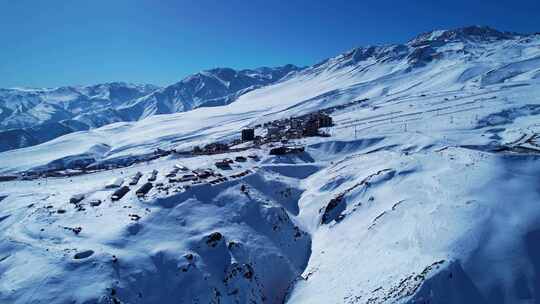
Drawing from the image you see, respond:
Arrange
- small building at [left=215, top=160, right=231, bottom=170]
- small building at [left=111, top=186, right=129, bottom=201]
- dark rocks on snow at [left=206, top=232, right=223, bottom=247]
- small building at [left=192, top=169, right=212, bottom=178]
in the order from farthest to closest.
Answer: small building at [left=215, top=160, right=231, bottom=170] → small building at [left=192, top=169, right=212, bottom=178] → small building at [left=111, top=186, right=129, bottom=201] → dark rocks on snow at [left=206, top=232, right=223, bottom=247]

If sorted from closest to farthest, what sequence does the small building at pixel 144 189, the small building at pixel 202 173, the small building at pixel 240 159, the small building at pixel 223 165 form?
the small building at pixel 144 189
the small building at pixel 202 173
the small building at pixel 223 165
the small building at pixel 240 159

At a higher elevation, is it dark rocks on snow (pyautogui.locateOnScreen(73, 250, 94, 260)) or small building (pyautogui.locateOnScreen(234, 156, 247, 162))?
small building (pyautogui.locateOnScreen(234, 156, 247, 162))

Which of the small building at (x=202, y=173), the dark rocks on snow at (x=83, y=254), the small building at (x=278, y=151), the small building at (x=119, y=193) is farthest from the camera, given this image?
→ the small building at (x=278, y=151)

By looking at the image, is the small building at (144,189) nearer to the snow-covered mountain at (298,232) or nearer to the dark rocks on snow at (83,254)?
the snow-covered mountain at (298,232)

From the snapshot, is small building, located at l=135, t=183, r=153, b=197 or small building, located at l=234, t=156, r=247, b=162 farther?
small building, located at l=234, t=156, r=247, b=162

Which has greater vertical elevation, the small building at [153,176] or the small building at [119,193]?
the small building at [153,176]

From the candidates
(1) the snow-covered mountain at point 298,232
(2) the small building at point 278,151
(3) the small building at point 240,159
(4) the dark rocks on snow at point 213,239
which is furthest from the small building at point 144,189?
(2) the small building at point 278,151

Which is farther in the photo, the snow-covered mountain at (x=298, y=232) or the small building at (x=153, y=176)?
the small building at (x=153, y=176)

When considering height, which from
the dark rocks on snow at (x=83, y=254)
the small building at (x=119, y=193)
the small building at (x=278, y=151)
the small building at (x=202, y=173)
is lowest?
the dark rocks on snow at (x=83, y=254)

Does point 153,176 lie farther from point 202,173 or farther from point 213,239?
point 213,239

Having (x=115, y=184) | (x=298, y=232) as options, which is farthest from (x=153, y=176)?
(x=298, y=232)

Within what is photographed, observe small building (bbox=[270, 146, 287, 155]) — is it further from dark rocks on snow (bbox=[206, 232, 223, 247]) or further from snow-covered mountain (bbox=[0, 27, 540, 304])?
dark rocks on snow (bbox=[206, 232, 223, 247])

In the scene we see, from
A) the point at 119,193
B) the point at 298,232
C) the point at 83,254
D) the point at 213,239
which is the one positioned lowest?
the point at 298,232

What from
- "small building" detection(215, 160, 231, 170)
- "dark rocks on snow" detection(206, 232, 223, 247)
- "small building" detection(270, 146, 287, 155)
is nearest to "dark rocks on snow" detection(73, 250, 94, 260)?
"dark rocks on snow" detection(206, 232, 223, 247)
